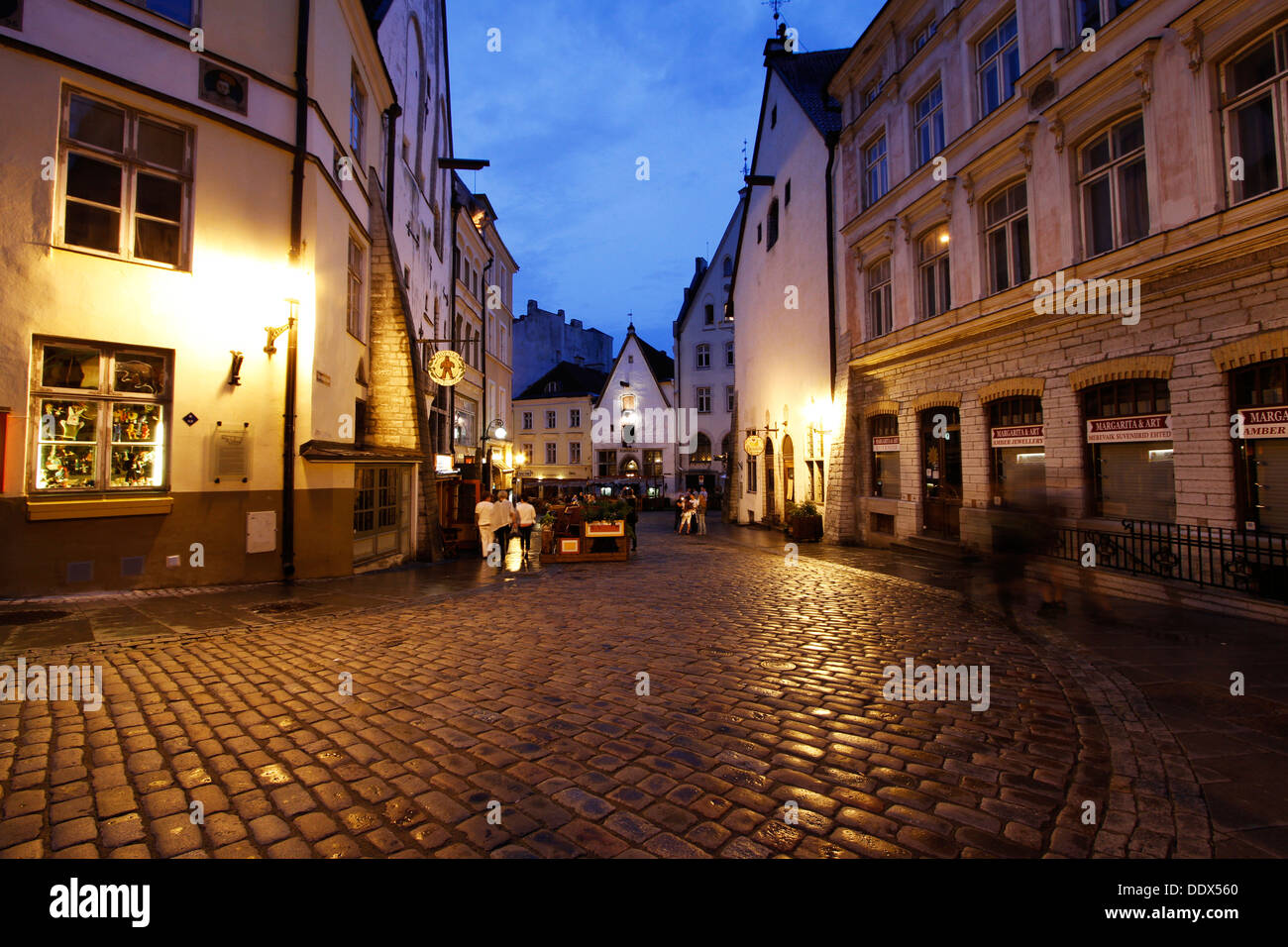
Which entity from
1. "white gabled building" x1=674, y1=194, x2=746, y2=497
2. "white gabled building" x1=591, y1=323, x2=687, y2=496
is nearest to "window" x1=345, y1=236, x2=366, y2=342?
"white gabled building" x1=591, y1=323, x2=687, y2=496

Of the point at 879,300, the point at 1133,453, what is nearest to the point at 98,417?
the point at 1133,453

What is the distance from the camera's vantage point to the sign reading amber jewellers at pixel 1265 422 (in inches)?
303

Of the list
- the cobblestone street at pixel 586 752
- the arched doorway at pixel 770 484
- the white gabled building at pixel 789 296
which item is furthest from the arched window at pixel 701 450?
the cobblestone street at pixel 586 752

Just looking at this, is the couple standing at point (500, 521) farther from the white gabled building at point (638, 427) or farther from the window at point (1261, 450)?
the white gabled building at point (638, 427)

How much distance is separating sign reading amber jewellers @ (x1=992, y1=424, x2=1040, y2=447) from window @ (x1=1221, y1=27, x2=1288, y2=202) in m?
4.55

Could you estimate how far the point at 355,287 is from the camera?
1387cm

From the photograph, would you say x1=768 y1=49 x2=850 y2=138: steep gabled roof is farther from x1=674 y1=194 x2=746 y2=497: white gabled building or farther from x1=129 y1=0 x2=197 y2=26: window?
x1=674 y1=194 x2=746 y2=497: white gabled building

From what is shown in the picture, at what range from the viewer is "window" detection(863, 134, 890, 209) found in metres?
17.0

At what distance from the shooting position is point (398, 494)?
14.9 meters

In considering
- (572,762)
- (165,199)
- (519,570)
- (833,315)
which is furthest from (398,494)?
(833,315)

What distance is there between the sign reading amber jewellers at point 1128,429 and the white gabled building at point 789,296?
27.2 feet
